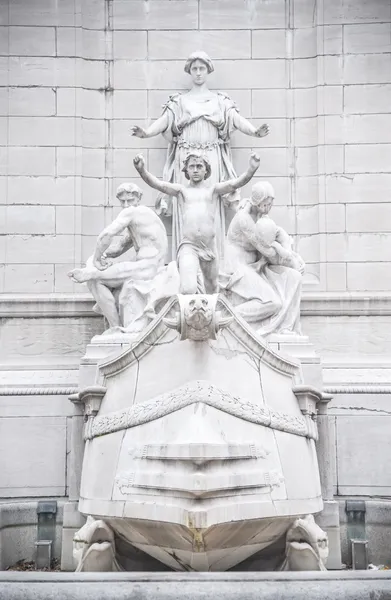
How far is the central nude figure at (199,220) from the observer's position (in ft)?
34.9

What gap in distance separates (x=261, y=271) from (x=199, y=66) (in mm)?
3183

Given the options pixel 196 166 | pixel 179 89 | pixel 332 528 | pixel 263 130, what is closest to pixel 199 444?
pixel 332 528

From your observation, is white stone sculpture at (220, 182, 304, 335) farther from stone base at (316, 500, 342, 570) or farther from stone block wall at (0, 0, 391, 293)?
stone base at (316, 500, 342, 570)

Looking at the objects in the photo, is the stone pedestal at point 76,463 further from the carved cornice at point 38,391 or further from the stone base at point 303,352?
the stone base at point 303,352

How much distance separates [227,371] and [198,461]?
3.63 ft

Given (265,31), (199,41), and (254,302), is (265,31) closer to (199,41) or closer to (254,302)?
(199,41)

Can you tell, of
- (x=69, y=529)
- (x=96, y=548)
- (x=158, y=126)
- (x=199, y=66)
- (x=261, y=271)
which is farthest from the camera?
(x=199, y=66)

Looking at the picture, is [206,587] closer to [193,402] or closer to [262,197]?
[193,402]

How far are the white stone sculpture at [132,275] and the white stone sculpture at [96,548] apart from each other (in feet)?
9.78

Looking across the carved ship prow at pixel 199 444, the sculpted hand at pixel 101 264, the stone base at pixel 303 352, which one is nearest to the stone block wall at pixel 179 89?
the sculpted hand at pixel 101 264

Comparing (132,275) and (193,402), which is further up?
(132,275)

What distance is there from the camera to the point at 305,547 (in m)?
8.72

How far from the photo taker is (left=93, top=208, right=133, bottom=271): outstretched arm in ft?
37.5

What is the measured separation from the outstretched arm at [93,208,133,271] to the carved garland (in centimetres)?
292
